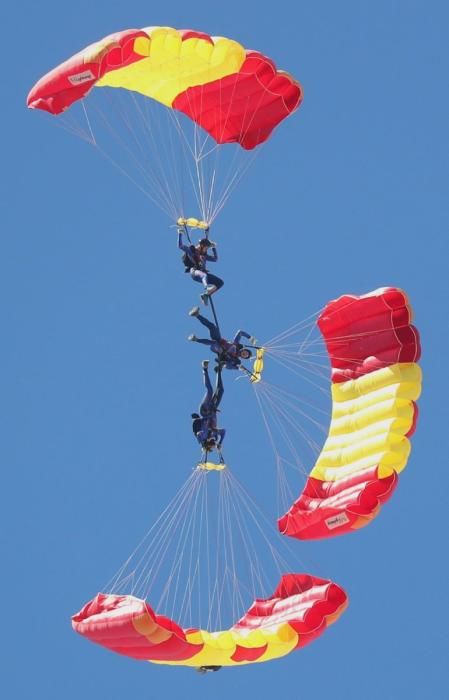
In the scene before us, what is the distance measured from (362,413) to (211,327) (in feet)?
6.43

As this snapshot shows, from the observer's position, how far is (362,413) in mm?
30281

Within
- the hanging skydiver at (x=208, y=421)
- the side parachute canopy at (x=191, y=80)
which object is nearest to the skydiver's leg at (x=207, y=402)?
the hanging skydiver at (x=208, y=421)

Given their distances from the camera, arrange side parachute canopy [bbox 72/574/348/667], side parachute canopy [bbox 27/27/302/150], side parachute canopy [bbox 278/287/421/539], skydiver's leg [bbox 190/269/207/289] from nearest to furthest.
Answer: side parachute canopy [bbox 72/574/348/667] → side parachute canopy [bbox 27/27/302/150] → side parachute canopy [bbox 278/287/421/539] → skydiver's leg [bbox 190/269/207/289]

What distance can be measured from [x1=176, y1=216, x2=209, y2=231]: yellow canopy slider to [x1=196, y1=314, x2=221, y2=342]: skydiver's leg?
3.35ft

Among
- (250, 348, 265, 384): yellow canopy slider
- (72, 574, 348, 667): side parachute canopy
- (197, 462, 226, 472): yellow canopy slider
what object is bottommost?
(72, 574, 348, 667): side parachute canopy

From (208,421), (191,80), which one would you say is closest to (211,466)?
(208,421)

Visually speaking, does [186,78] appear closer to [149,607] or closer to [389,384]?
[389,384]

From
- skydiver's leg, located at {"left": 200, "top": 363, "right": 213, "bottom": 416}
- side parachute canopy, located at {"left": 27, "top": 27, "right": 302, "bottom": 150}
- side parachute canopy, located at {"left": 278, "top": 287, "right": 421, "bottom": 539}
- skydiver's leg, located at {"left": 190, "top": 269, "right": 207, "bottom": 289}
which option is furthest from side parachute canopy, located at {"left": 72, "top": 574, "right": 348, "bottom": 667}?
side parachute canopy, located at {"left": 27, "top": 27, "right": 302, "bottom": 150}

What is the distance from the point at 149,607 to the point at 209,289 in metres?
3.60

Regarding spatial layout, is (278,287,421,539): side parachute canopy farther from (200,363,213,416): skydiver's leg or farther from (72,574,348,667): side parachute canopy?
(200,363,213,416): skydiver's leg

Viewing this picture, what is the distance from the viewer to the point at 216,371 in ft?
96.8

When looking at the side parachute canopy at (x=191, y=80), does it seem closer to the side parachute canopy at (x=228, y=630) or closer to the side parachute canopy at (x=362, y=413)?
the side parachute canopy at (x=362, y=413)

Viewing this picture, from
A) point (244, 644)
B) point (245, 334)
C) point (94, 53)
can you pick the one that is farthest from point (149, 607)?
point (94, 53)

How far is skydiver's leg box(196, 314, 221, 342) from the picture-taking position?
2930 centimetres
